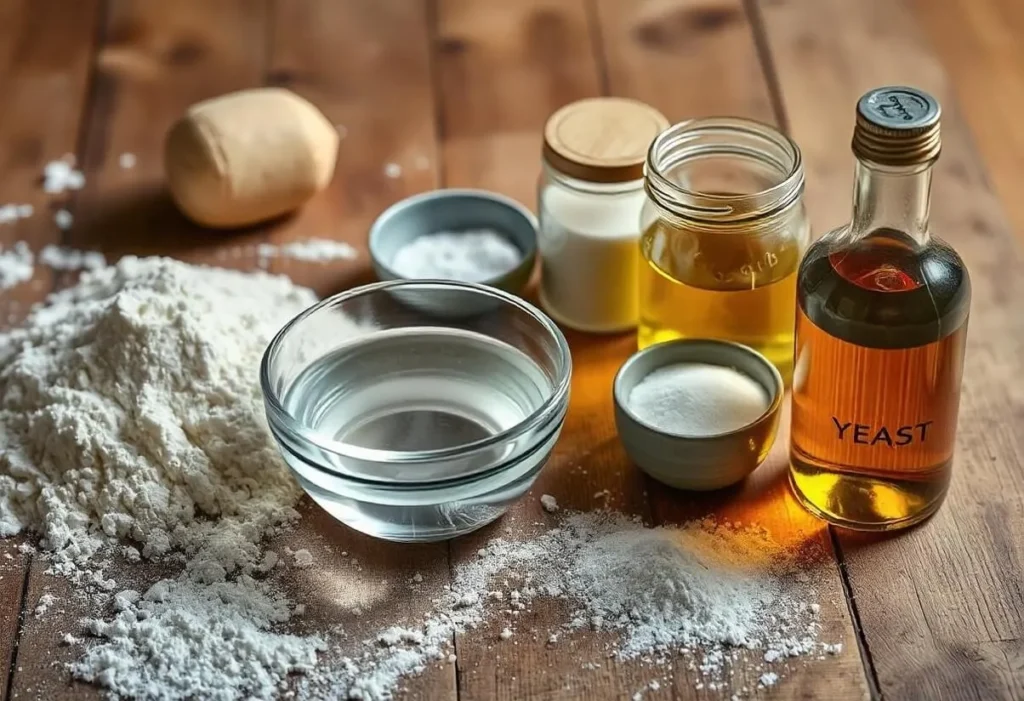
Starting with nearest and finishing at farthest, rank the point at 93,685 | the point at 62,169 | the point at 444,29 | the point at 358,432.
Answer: the point at 93,685
the point at 358,432
the point at 62,169
the point at 444,29

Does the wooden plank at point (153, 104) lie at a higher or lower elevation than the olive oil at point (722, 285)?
lower

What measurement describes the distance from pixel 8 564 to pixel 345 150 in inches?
20.7

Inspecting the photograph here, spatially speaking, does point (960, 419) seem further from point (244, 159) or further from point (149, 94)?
point (149, 94)

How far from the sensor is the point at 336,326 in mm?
989

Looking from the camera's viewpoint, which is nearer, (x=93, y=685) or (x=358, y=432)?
(x=93, y=685)

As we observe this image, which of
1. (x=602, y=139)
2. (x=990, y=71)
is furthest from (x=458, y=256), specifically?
(x=990, y=71)

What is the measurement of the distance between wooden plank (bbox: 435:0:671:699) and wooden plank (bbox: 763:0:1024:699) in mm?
156

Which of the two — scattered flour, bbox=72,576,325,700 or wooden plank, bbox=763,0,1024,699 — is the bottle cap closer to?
wooden plank, bbox=763,0,1024,699

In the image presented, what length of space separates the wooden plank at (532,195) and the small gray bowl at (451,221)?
6 centimetres

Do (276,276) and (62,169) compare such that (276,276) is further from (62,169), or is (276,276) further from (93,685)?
(93,685)

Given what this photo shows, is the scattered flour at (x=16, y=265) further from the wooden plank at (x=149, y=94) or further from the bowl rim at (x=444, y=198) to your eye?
the bowl rim at (x=444, y=198)

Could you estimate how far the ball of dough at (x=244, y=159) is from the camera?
1.15m

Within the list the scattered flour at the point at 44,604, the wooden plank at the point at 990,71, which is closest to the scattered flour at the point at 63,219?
the scattered flour at the point at 44,604

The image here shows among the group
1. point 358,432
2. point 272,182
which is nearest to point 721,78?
point 272,182
